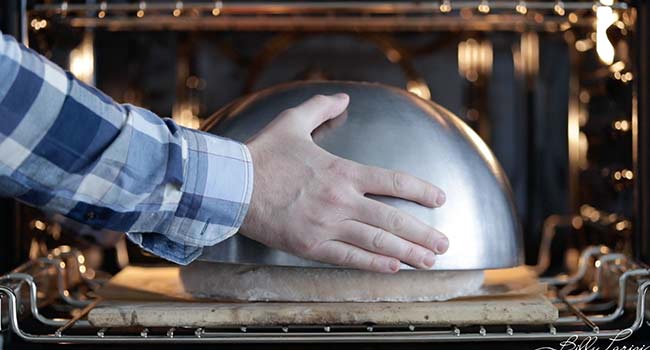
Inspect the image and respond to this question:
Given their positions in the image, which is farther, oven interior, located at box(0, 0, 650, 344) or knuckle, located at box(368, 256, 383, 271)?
oven interior, located at box(0, 0, 650, 344)

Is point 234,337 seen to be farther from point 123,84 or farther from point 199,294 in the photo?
point 123,84

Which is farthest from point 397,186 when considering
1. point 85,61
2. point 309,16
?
point 85,61

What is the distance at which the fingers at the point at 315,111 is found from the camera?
858 mm

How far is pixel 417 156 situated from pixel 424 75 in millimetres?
569

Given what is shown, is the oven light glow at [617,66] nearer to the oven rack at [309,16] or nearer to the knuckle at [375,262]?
the oven rack at [309,16]

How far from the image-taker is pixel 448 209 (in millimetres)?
889

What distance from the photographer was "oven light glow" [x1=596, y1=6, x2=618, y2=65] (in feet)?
3.65

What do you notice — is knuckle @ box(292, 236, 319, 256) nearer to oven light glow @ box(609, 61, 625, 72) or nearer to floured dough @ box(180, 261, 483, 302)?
floured dough @ box(180, 261, 483, 302)

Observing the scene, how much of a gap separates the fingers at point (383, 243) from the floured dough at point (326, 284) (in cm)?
5

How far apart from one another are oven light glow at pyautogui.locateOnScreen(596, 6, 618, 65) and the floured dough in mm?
366

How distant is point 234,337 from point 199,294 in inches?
6.1

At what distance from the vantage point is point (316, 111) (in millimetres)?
875

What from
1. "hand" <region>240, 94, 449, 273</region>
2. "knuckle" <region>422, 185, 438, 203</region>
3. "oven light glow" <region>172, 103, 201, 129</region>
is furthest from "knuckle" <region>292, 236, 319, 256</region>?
"oven light glow" <region>172, 103, 201, 129</region>

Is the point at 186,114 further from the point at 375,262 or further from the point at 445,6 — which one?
the point at 375,262
